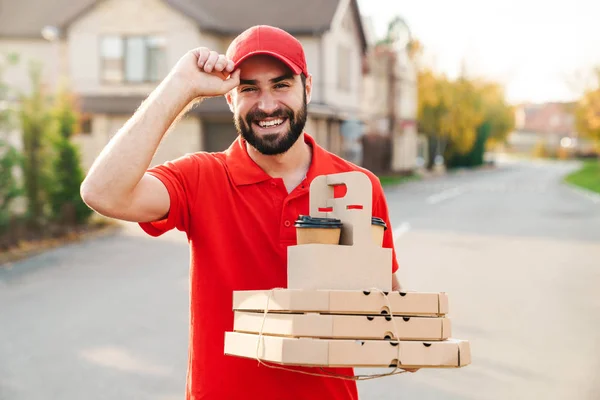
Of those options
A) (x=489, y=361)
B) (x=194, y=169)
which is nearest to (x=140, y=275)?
(x=489, y=361)

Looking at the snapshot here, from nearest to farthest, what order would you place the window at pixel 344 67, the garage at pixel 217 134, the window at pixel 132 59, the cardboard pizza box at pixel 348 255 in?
the cardboard pizza box at pixel 348 255 → the window at pixel 132 59 → the garage at pixel 217 134 → the window at pixel 344 67

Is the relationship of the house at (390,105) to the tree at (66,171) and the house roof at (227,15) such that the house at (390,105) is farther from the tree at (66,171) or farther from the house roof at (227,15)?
the tree at (66,171)

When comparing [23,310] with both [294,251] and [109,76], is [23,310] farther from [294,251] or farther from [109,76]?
[109,76]

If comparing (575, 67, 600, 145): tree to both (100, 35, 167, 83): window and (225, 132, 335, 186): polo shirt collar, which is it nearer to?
(100, 35, 167, 83): window

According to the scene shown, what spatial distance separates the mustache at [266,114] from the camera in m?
2.59

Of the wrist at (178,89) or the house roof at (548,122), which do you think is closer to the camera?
the wrist at (178,89)

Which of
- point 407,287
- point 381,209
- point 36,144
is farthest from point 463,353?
point 36,144

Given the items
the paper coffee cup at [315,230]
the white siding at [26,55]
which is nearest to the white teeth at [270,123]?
the paper coffee cup at [315,230]

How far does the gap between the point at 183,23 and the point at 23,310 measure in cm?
2233

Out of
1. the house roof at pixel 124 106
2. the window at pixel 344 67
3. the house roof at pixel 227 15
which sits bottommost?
the house roof at pixel 124 106

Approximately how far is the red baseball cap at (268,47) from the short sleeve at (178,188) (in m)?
0.38

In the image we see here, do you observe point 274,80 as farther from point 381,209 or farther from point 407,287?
point 407,287

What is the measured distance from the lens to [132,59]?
1180 inches

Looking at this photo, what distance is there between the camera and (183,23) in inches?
1176
